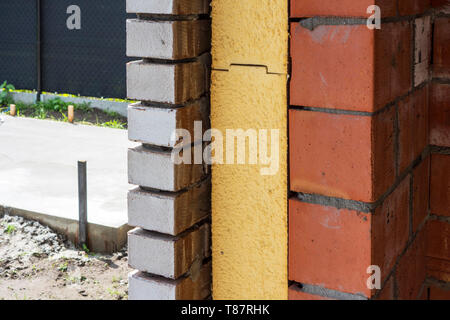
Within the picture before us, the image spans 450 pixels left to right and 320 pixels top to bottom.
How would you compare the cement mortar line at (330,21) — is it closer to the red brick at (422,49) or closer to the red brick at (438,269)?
the red brick at (422,49)

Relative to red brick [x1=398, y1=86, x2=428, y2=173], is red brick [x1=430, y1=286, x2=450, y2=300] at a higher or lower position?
lower

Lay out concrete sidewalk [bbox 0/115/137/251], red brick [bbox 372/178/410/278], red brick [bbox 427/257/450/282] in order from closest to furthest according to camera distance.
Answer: red brick [bbox 372/178/410/278] → red brick [bbox 427/257/450/282] → concrete sidewalk [bbox 0/115/137/251]

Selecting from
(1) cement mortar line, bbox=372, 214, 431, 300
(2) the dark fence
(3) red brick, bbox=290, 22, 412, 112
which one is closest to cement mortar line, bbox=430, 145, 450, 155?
(1) cement mortar line, bbox=372, 214, 431, 300

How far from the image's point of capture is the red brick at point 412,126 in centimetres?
160

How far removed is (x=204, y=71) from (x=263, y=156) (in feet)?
0.85

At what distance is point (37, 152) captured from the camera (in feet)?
20.9

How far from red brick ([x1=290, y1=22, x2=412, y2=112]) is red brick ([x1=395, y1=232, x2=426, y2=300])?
49 centimetres

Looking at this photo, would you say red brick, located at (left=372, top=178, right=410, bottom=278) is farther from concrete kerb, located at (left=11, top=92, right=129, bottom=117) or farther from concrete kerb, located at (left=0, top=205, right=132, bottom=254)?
concrete kerb, located at (left=11, top=92, right=129, bottom=117)

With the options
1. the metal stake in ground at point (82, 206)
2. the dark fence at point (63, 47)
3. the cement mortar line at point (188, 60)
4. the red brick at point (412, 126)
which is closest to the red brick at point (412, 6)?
the red brick at point (412, 126)

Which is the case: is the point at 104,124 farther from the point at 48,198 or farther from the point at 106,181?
the point at 48,198

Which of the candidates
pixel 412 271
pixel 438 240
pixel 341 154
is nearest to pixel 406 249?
pixel 412 271

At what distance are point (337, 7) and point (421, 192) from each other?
71 cm

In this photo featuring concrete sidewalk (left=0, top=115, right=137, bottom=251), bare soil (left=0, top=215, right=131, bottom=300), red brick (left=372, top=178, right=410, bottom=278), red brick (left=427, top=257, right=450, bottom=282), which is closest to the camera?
red brick (left=372, top=178, right=410, bottom=278)

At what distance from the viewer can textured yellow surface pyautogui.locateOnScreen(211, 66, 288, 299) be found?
1.52 m
